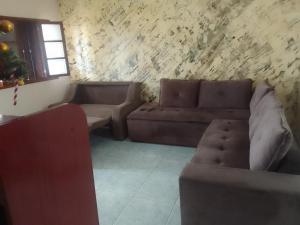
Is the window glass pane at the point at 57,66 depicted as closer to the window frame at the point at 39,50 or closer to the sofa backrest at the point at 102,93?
the window frame at the point at 39,50

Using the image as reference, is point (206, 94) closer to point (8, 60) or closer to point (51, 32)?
point (8, 60)

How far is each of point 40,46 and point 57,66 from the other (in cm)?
46

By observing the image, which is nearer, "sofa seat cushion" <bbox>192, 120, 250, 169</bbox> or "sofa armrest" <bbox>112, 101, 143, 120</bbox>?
"sofa seat cushion" <bbox>192, 120, 250, 169</bbox>

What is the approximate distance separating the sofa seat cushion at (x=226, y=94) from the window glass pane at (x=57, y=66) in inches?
97.2

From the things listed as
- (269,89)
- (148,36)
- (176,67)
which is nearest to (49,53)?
(148,36)

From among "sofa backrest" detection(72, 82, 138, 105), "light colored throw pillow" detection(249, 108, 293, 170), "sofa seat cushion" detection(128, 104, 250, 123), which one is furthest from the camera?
"sofa backrest" detection(72, 82, 138, 105)

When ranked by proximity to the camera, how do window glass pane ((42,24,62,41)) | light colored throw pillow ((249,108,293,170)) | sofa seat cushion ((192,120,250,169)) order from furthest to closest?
window glass pane ((42,24,62,41))
sofa seat cushion ((192,120,250,169))
light colored throw pillow ((249,108,293,170))

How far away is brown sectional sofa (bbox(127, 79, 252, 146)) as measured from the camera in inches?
134

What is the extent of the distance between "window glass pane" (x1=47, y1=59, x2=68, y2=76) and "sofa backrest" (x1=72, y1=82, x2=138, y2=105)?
38 cm

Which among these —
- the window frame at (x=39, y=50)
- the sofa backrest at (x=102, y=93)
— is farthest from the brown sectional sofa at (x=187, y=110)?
the window frame at (x=39, y=50)

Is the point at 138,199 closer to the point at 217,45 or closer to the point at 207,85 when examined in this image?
the point at 207,85

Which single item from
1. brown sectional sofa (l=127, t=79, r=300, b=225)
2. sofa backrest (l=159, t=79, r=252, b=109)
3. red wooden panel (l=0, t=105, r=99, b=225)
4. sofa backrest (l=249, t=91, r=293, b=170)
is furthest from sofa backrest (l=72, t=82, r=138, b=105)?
red wooden panel (l=0, t=105, r=99, b=225)

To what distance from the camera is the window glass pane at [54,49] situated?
4.33 meters

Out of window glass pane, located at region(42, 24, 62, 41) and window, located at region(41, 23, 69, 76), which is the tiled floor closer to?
window, located at region(41, 23, 69, 76)
